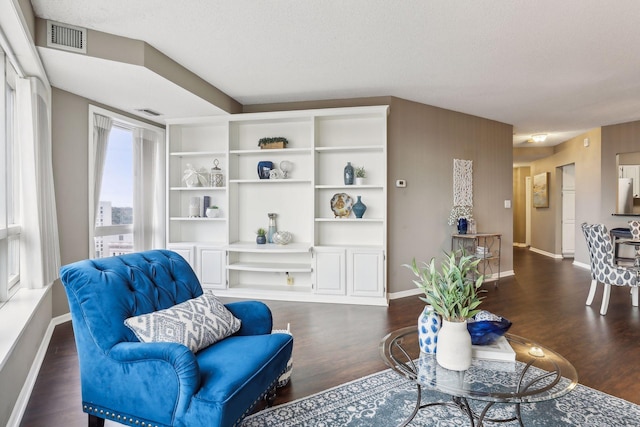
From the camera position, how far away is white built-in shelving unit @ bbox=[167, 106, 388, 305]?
14.4 ft

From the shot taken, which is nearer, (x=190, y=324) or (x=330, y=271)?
(x=190, y=324)

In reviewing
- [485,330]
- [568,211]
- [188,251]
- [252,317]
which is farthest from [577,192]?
[252,317]

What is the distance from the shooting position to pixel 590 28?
9.34ft

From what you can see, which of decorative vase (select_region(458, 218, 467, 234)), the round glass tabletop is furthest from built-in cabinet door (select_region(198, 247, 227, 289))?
decorative vase (select_region(458, 218, 467, 234))

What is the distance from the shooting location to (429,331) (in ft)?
5.94

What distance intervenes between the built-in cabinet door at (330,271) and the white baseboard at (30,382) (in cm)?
270

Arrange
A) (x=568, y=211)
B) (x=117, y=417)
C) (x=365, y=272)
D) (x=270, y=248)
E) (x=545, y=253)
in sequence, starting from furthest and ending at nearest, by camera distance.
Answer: (x=545, y=253), (x=568, y=211), (x=270, y=248), (x=365, y=272), (x=117, y=417)

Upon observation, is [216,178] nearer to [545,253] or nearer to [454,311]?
[454,311]

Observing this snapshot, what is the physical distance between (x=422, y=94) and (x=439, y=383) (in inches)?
152

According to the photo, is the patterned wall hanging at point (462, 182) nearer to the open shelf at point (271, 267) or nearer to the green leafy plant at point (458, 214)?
the green leafy plant at point (458, 214)

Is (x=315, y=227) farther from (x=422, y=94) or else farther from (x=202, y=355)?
(x=202, y=355)

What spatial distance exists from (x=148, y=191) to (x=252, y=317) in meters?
3.33

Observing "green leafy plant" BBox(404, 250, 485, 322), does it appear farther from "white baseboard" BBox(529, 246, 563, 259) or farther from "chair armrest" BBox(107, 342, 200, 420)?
"white baseboard" BBox(529, 246, 563, 259)

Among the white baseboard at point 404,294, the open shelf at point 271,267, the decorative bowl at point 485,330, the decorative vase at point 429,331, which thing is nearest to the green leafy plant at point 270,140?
the open shelf at point 271,267
